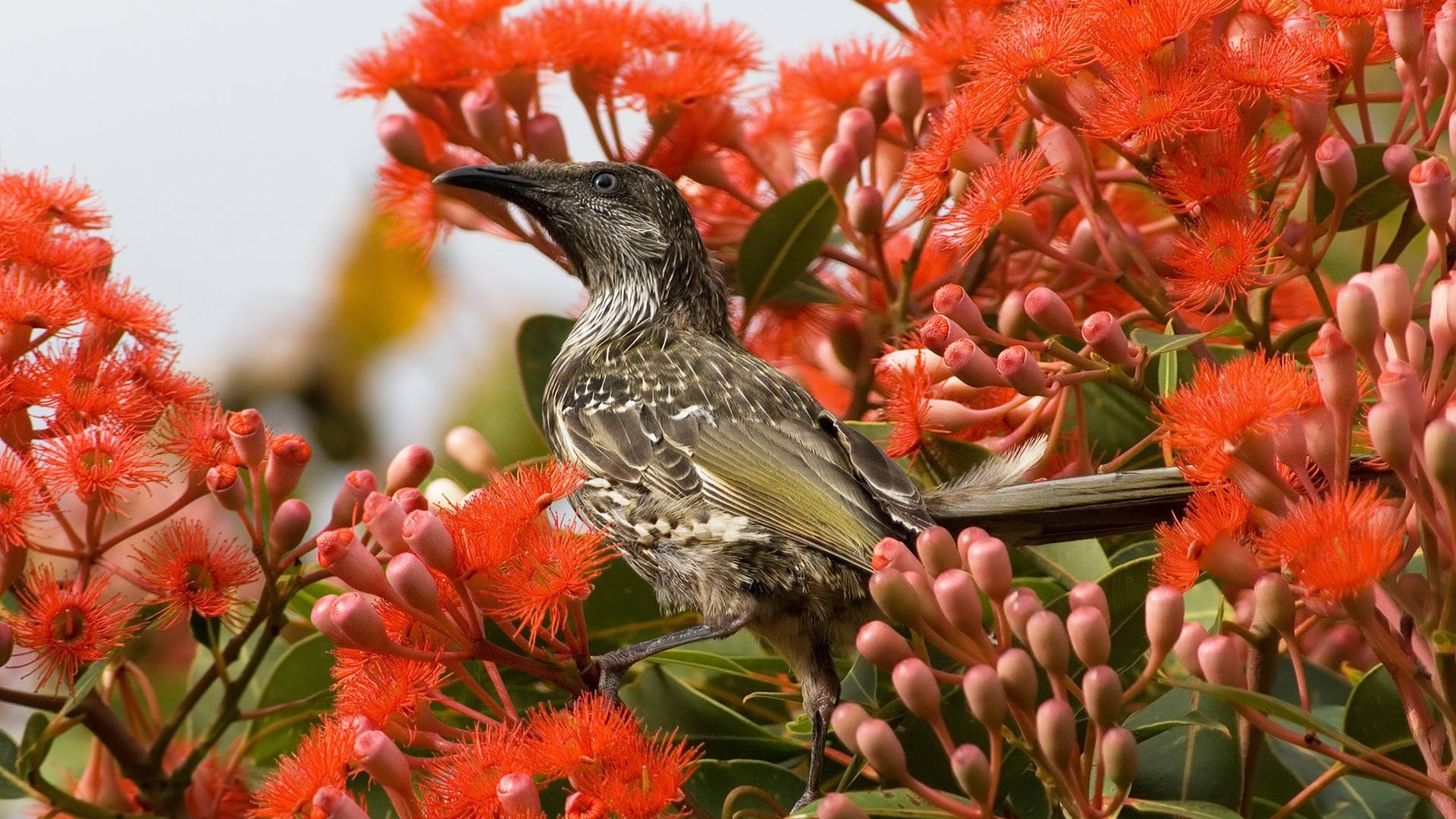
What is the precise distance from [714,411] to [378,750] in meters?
→ 1.40

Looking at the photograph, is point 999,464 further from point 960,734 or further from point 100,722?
point 100,722

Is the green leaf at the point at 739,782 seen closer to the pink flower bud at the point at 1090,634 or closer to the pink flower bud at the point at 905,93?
the pink flower bud at the point at 1090,634

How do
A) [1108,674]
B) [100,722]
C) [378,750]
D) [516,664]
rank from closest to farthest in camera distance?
[1108,674]
[378,750]
[516,664]
[100,722]

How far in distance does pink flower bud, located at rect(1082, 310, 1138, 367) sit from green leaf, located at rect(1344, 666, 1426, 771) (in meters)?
0.63

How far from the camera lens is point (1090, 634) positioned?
6.80ft

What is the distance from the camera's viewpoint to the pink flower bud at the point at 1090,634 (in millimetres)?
2070

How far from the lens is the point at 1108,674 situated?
204cm

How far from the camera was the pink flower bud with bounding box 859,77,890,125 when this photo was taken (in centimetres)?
339

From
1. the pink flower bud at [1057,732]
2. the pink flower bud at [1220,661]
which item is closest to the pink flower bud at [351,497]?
the pink flower bud at [1057,732]

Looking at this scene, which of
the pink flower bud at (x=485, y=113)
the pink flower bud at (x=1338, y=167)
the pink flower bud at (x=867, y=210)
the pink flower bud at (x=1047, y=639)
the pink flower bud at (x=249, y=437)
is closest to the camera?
the pink flower bud at (x=1047, y=639)

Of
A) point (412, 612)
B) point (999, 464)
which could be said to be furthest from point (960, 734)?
point (412, 612)

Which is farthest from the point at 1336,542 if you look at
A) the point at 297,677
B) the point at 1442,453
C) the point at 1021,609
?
the point at 297,677

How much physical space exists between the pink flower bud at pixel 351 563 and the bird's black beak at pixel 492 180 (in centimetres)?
132

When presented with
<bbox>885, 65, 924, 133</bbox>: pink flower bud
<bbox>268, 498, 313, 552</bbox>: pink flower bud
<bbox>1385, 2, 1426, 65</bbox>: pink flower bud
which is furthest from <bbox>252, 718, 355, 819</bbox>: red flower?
<bbox>1385, 2, 1426, 65</bbox>: pink flower bud
